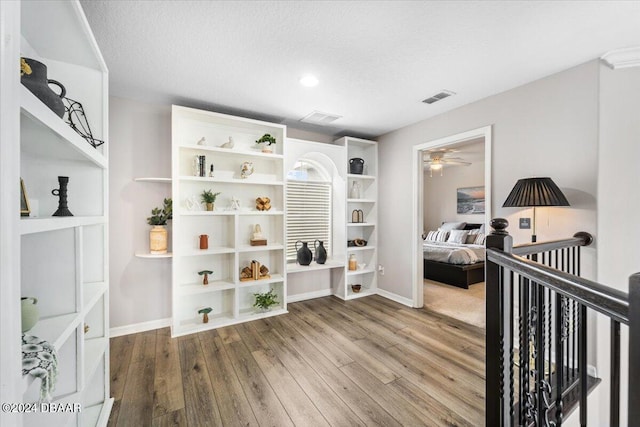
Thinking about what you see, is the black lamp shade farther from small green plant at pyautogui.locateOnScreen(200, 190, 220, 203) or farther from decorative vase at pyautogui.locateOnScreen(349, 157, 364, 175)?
small green plant at pyautogui.locateOnScreen(200, 190, 220, 203)

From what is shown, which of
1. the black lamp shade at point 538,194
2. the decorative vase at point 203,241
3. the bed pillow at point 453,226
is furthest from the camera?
the bed pillow at point 453,226

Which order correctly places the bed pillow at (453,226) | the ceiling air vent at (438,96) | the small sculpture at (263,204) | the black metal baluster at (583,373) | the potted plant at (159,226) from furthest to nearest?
the bed pillow at (453,226), the small sculpture at (263,204), the potted plant at (159,226), the ceiling air vent at (438,96), the black metal baluster at (583,373)

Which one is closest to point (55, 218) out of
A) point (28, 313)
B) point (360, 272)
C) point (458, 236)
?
point (28, 313)

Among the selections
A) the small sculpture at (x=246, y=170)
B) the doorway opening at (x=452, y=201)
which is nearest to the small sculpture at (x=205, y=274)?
the small sculpture at (x=246, y=170)

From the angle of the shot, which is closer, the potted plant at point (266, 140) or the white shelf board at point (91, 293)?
the white shelf board at point (91, 293)

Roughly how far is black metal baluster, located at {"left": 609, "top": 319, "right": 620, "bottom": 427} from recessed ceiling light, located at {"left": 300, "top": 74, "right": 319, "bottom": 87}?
2.59 m

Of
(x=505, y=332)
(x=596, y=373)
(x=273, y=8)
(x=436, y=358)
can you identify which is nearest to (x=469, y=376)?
(x=436, y=358)

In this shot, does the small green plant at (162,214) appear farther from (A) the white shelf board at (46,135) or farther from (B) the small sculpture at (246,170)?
(A) the white shelf board at (46,135)

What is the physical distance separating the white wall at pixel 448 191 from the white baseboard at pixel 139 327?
23.4 feet

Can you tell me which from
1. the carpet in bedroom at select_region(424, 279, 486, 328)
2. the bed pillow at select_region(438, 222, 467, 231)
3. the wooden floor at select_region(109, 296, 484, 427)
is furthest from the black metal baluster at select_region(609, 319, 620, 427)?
the bed pillow at select_region(438, 222, 467, 231)

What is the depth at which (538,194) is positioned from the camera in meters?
2.28

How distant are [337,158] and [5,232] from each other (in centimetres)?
388

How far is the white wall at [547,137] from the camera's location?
2281 mm

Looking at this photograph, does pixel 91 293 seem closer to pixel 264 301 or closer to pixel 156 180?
pixel 156 180
